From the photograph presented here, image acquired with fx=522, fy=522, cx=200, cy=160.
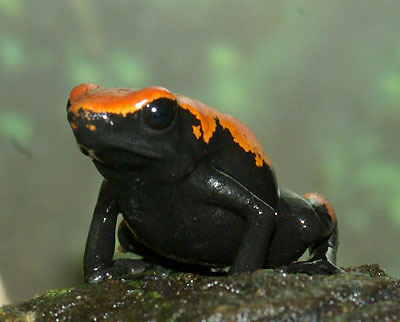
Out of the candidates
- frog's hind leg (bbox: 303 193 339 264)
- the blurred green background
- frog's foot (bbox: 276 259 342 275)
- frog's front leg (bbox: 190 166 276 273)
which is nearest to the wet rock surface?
frog's front leg (bbox: 190 166 276 273)

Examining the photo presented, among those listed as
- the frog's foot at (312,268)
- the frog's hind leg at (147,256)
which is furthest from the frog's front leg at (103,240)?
the frog's foot at (312,268)

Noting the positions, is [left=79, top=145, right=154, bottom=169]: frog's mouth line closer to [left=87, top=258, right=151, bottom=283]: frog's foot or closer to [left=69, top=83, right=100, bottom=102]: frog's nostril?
[left=69, top=83, right=100, bottom=102]: frog's nostril

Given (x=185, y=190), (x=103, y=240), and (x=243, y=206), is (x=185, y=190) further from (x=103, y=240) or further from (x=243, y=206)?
(x=103, y=240)

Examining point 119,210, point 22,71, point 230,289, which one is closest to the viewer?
point 230,289

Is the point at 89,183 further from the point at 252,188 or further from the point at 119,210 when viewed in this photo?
the point at 252,188

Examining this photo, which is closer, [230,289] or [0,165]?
[230,289]

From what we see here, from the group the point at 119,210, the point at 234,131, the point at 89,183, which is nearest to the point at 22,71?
the point at 89,183

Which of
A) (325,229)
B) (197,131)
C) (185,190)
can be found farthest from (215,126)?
(325,229)
